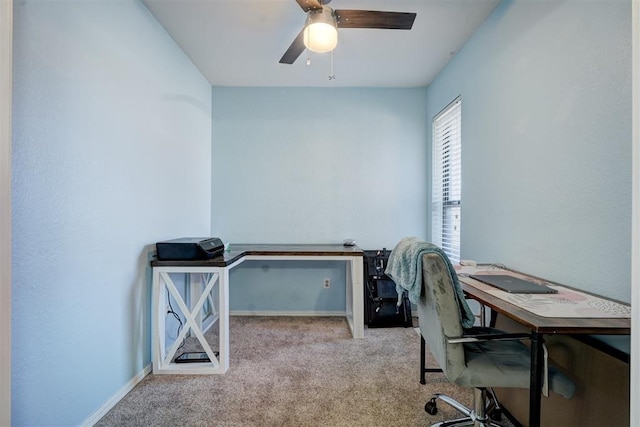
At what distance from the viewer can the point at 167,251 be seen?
2.26 meters

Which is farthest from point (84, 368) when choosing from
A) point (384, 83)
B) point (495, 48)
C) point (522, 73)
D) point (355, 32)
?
point (384, 83)

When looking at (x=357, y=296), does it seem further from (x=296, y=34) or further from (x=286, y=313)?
(x=296, y=34)

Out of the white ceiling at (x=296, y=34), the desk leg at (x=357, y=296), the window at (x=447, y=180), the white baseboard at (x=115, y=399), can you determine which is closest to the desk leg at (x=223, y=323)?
the white baseboard at (x=115, y=399)

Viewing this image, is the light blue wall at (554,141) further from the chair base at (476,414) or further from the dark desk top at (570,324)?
the chair base at (476,414)

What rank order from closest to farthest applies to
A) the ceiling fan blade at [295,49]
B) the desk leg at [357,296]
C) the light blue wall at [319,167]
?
the ceiling fan blade at [295,49] < the desk leg at [357,296] < the light blue wall at [319,167]

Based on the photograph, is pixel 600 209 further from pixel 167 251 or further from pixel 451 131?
pixel 167 251

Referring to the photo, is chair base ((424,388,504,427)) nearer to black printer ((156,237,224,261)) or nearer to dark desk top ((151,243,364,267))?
dark desk top ((151,243,364,267))

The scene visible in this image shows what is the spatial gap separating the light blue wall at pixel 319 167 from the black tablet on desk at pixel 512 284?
6.00ft

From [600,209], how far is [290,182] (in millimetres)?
2740

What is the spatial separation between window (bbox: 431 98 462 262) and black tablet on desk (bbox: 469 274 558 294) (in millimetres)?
1199

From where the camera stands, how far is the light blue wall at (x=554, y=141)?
130cm

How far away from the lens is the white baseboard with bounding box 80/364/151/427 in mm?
1667

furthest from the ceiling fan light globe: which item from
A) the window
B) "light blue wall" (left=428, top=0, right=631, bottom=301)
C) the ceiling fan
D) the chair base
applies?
the chair base

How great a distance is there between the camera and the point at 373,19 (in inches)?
71.7
